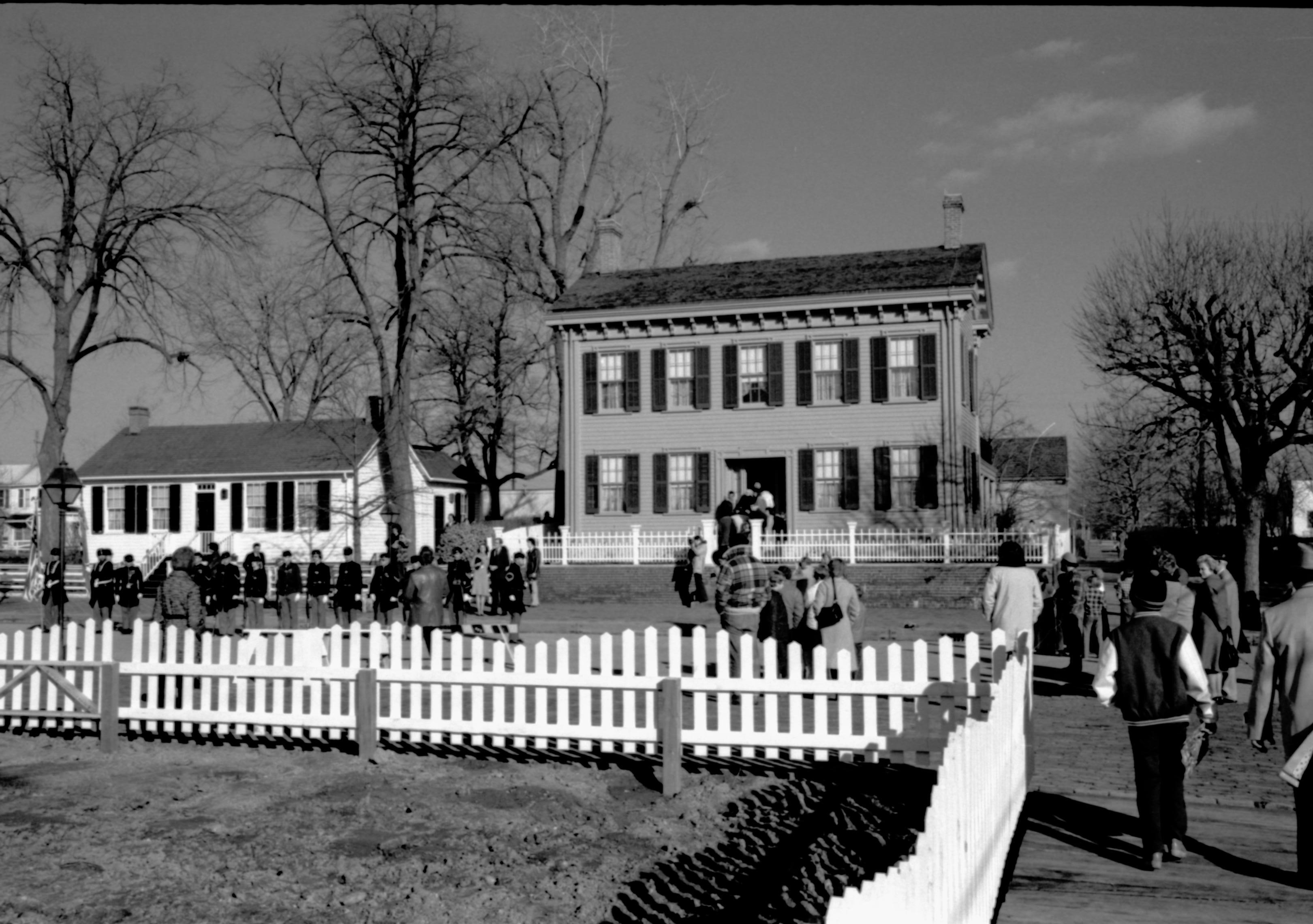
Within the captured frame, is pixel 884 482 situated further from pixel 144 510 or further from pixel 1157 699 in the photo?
pixel 144 510

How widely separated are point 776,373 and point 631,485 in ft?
16.6

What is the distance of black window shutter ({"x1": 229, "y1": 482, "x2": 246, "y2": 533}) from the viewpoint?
44969 mm

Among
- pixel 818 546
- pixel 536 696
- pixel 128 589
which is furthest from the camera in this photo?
pixel 818 546

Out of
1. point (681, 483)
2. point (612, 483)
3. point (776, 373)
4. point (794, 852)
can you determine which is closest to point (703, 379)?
point (776, 373)

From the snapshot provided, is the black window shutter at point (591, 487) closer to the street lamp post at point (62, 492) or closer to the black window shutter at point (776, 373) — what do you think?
the black window shutter at point (776, 373)

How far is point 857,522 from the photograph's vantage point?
109 feet

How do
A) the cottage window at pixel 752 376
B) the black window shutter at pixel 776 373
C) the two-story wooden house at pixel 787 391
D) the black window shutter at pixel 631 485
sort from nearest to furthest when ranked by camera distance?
the two-story wooden house at pixel 787 391
the black window shutter at pixel 776 373
the cottage window at pixel 752 376
the black window shutter at pixel 631 485

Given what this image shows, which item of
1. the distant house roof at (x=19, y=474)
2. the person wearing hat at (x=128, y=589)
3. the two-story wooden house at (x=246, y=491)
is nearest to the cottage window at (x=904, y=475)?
the two-story wooden house at (x=246, y=491)

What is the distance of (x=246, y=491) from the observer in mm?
45000

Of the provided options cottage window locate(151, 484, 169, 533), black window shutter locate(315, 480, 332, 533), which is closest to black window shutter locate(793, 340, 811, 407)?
black window shutter locate(315, 480, 332, 533)

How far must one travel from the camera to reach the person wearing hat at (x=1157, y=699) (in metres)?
6.61

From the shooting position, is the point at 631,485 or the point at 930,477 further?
the point at 631,485

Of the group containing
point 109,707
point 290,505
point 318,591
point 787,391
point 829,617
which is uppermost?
point 787,391

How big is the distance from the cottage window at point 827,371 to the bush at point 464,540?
963 cm
